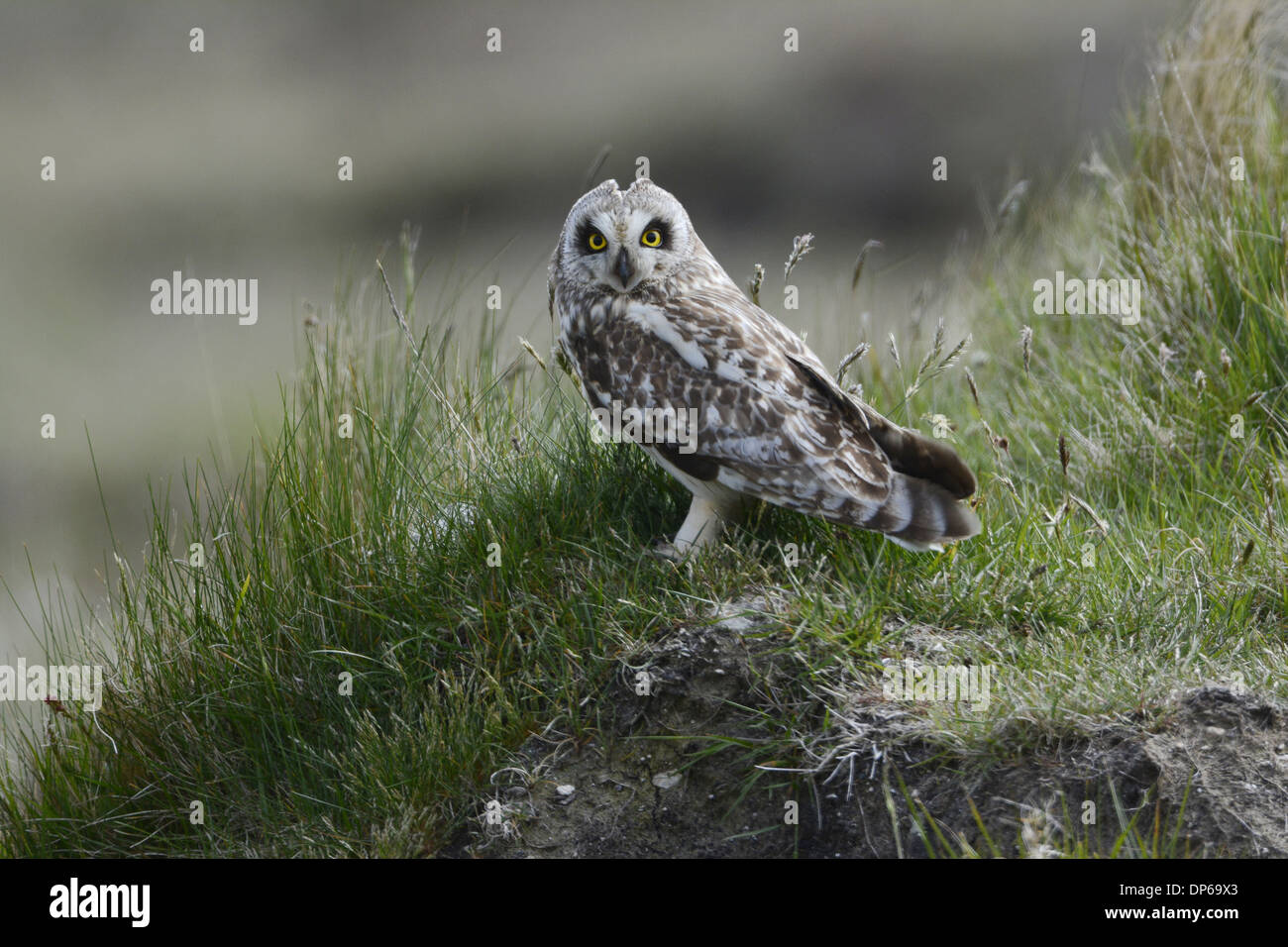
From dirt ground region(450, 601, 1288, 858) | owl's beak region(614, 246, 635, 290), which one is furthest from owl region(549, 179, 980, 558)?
dirt ground region(450, 601, 1288, 858)

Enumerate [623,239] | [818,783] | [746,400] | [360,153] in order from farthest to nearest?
[360,153] → [623,239] → [746,400] → [818,783]

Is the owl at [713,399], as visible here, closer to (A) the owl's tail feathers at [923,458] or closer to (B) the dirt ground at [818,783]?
(A) the owl's tail feathers at [923,458]

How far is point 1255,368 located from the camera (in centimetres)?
405

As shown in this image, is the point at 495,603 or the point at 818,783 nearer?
the point at 818,783

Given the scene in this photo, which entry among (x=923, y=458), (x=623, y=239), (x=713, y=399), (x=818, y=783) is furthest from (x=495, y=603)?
(x=923, y=458)

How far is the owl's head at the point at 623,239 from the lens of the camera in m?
3.48

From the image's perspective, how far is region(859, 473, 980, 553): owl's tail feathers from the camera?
3.14 m

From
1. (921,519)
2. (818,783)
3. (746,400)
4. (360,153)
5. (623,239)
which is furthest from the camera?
(360,153)

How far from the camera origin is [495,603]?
3.24 metres

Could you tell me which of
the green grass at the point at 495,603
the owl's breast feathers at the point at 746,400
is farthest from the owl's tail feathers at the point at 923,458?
the green grass at the point at 495,603

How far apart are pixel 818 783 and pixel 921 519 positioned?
30.9 inches

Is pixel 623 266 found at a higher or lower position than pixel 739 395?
higher

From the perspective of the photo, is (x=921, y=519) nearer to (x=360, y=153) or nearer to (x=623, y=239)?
(x=623, y=239)

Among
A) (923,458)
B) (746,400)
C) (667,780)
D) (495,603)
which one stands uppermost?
(746,400)
